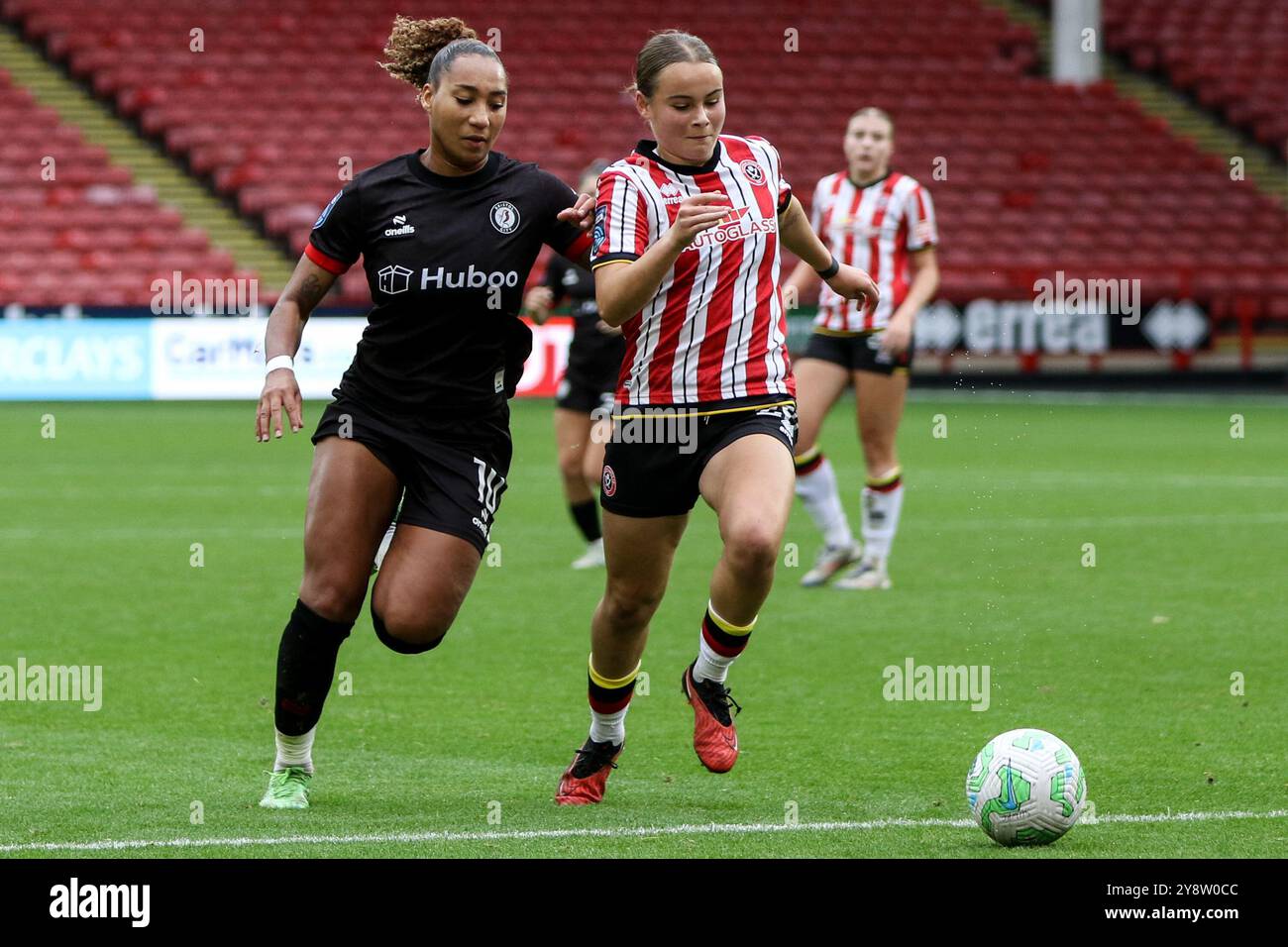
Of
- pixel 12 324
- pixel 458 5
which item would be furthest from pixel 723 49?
pixel 12 324

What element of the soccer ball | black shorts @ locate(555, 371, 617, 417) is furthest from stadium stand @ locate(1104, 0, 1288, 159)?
the soccer ball

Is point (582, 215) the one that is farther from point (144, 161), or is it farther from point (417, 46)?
point (144, 161)

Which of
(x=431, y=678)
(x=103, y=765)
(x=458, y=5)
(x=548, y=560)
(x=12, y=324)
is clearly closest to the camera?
(x=103, y=765)

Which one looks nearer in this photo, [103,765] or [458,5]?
[103,765]

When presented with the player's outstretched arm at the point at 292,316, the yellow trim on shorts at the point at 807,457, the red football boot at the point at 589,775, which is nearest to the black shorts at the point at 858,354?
the yellow trim on shorts at the point at 807,457

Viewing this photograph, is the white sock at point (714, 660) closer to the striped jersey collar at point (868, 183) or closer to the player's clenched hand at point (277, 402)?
the player's clenched hand at point (277, 402)

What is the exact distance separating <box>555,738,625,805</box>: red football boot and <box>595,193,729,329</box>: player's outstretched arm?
1283 mm

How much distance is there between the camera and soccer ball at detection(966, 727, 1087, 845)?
202 inches

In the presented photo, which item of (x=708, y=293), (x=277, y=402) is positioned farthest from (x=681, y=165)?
(x=277, y=402)

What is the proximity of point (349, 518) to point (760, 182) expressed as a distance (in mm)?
1560

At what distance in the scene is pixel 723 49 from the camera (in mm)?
30953

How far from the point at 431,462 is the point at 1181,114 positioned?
29.2 meters

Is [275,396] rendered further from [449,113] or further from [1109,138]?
[1109,138]

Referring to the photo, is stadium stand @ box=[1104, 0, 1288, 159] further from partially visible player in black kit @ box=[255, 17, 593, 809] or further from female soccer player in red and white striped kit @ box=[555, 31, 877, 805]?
partially visible player in black kit @ box=[255, 17, 593, 809]
